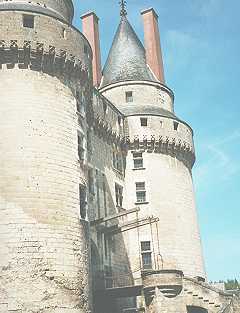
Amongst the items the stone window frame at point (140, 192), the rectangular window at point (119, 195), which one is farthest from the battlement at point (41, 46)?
the stone window frame at point (140, 192)

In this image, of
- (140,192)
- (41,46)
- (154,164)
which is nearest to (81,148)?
(41,46)

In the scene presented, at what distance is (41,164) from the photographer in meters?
20.7

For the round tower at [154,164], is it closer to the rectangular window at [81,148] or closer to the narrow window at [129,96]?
the narrow window at [129,96]

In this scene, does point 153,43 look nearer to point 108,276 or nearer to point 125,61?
point 125,61

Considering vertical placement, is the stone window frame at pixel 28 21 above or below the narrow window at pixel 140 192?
above

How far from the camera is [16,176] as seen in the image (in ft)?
65.9

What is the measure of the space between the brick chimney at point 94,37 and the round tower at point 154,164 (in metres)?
0.67

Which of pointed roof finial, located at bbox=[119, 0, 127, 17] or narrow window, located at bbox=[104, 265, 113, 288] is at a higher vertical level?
pointed roof finial, located at bbox=[119, 0, 127, 17]

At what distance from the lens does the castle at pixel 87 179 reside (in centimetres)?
1967

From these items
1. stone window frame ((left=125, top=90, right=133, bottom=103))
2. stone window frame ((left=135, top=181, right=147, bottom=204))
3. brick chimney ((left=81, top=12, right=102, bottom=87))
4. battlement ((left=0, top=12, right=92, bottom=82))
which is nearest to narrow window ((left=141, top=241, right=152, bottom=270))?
stone window frame ((left=135, top=181, right=147, bottom=204))

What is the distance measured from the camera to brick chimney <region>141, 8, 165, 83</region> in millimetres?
37250

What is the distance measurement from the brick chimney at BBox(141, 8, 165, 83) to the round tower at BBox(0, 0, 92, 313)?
13.6 metres

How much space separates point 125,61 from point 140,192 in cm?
1030

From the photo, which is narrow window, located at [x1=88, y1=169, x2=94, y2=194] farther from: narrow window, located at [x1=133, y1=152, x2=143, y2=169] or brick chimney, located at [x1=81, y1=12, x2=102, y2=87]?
brick chimney, located at [x1=81, y1=12, x2=102, y2=87]
